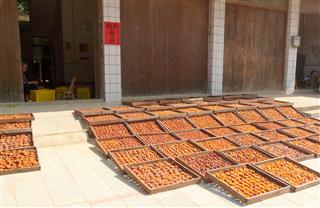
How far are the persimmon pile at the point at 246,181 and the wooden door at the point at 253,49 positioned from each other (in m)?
6.20

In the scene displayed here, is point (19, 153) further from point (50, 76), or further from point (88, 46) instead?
point (50, 76)

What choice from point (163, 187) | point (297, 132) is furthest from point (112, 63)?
point (163, 187)

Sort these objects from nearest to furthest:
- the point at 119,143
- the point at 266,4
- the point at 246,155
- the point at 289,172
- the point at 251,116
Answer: the point at 289,172 < the point at 246,155 < the point at 119,143 < the point at 251,116 < the point at 266,4

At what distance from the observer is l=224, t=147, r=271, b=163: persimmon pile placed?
4.33 m

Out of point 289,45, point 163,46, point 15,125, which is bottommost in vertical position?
point 15,125

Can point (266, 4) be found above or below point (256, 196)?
above

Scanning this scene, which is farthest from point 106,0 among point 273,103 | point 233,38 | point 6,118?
point 273,103

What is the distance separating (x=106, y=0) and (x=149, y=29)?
144 centimetres

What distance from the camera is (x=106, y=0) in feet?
24.5

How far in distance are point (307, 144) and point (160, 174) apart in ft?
9.55

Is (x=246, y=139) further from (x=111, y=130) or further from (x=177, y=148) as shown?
(x=111, y=130)

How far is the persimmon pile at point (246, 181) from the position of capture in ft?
11.0

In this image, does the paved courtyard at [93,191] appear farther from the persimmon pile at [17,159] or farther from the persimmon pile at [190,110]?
the persimmon pile at [190,110]

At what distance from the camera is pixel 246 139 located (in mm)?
5316
